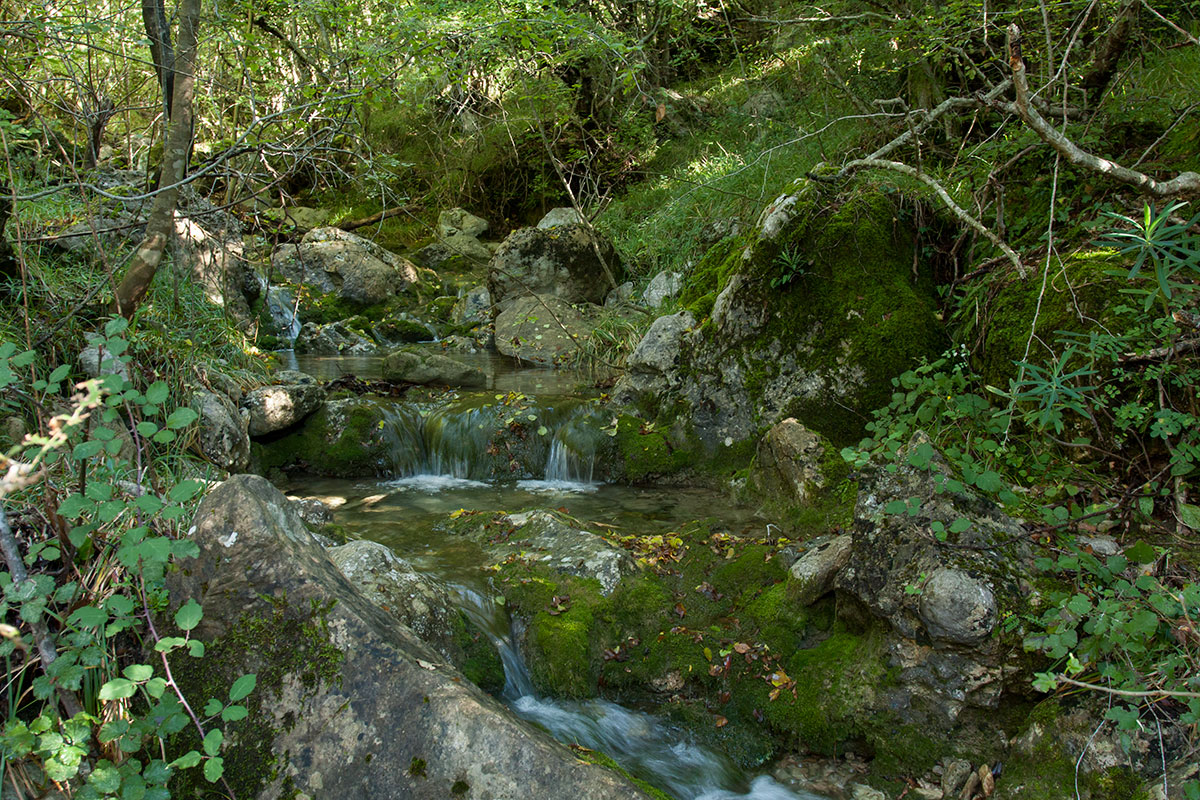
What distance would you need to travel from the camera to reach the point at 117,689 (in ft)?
5.25

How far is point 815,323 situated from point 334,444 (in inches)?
170

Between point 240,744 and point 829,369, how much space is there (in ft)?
14.8

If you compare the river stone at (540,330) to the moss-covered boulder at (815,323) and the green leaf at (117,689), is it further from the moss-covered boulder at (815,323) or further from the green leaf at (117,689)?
the green leaf at (117,689)

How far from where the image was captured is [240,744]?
189 centimetres

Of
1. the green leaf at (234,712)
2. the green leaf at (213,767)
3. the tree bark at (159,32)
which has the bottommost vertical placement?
the green leaf at (213,767)

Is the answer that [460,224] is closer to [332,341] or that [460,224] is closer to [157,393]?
[332,341]

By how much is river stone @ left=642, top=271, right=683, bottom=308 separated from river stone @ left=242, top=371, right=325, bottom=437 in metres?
4.52

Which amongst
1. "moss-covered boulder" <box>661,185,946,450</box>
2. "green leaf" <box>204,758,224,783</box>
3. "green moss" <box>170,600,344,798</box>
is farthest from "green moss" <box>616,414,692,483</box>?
"green leaf" <box>204,758,224,783</box>

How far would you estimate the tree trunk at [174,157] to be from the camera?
4070 mm

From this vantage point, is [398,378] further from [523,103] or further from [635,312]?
[523,103]

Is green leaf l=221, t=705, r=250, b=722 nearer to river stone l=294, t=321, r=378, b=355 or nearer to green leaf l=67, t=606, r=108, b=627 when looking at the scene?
green leaf l=67, t=606, r=108, b=627

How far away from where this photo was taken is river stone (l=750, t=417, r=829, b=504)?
4516 millimetres

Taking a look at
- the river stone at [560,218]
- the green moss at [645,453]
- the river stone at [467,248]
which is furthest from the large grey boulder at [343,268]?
the green moss at [645,453]

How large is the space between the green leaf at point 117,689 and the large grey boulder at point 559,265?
9877 millimetres
